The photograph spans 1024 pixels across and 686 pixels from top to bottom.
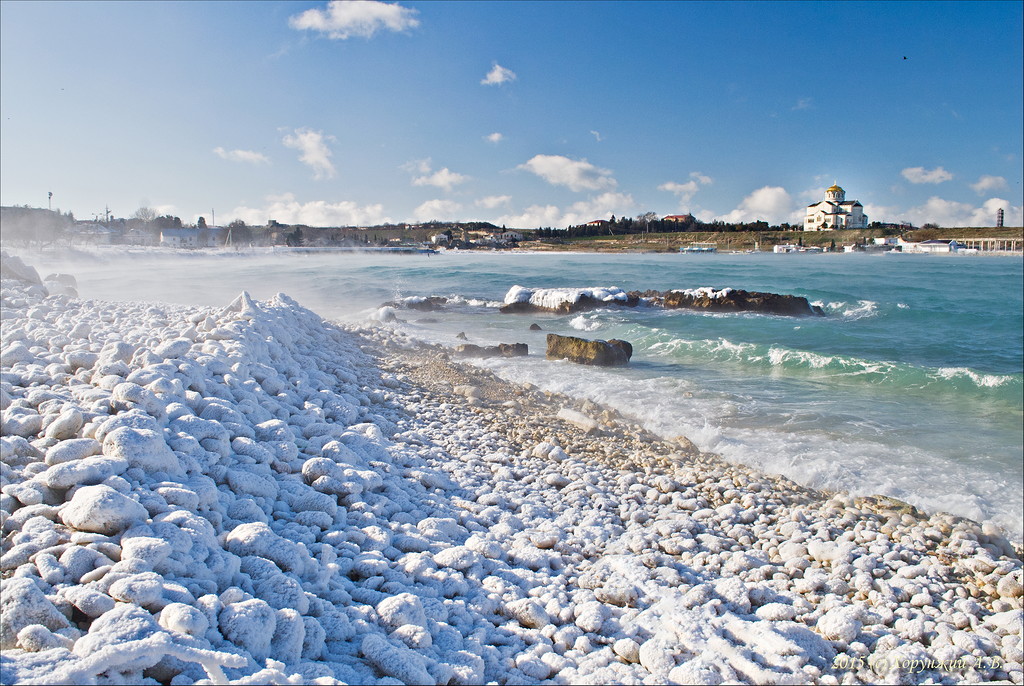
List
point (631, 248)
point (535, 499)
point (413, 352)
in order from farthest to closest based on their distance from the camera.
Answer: point (631, 248) < point (413, 352) < point (535, 499)

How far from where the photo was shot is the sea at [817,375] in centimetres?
531

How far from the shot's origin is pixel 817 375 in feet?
31.1

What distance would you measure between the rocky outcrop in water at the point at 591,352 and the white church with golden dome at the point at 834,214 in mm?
86133

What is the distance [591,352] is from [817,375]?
3886 mm

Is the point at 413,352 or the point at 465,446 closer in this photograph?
the point at 465,446

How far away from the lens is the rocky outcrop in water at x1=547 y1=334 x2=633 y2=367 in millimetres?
9633

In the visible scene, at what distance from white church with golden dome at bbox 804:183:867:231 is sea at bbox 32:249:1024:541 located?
2659 inches

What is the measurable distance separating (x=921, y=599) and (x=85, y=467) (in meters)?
4.18

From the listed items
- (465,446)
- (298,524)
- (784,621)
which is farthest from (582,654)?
(465,446)

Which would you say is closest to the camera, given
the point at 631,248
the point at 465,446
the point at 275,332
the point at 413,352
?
the point at 465,446

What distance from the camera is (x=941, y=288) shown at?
86.7ft

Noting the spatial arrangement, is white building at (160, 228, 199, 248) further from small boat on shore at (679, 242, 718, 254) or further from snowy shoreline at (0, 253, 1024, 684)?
snowy shoreline at (0, 253, 1024, 684)

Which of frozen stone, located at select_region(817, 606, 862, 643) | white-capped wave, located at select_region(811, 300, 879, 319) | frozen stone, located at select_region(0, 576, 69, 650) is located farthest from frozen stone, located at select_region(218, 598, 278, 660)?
white-capped wave, located at select_region(811, 300, 879, 319)

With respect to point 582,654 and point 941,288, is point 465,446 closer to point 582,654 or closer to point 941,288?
point 582,654
